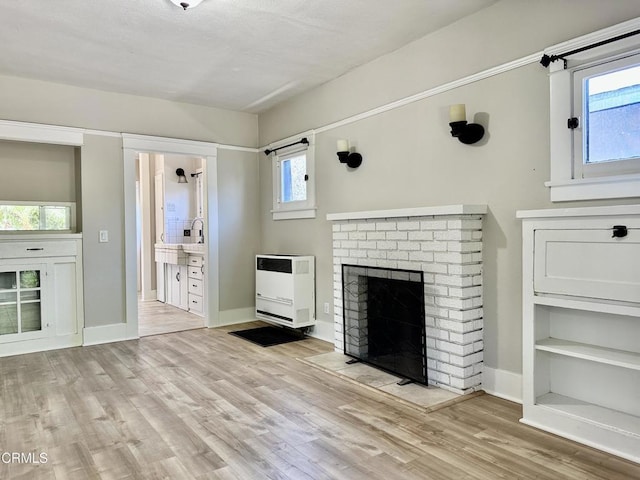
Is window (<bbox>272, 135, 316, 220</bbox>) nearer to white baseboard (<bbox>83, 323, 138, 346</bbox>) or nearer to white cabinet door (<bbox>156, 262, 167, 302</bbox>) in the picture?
white baseboard (<bbox>83, 323, 138, 346</bbox>)

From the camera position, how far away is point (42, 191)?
14.2 feet

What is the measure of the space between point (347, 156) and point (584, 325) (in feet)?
7.62

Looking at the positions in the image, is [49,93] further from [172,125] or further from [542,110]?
[542,110]

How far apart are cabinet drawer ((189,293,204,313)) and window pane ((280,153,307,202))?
1.87 meters

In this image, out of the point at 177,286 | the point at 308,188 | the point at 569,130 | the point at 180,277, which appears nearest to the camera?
the point at 569,130

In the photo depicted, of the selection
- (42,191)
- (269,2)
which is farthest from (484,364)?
(42,191)

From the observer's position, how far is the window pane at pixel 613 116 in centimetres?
221

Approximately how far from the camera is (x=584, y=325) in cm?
238

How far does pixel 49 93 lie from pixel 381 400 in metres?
4.09

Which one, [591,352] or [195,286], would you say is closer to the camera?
[591,352]

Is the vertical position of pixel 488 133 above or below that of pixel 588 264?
above

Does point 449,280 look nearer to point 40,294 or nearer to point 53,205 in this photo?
point 40,294

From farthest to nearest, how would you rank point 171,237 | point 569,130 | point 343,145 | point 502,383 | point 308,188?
point 171,237 < point 308,188 < point 343,145 < point 502,383 < point 569,130

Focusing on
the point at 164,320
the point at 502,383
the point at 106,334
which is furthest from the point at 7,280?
the point at 502,383
